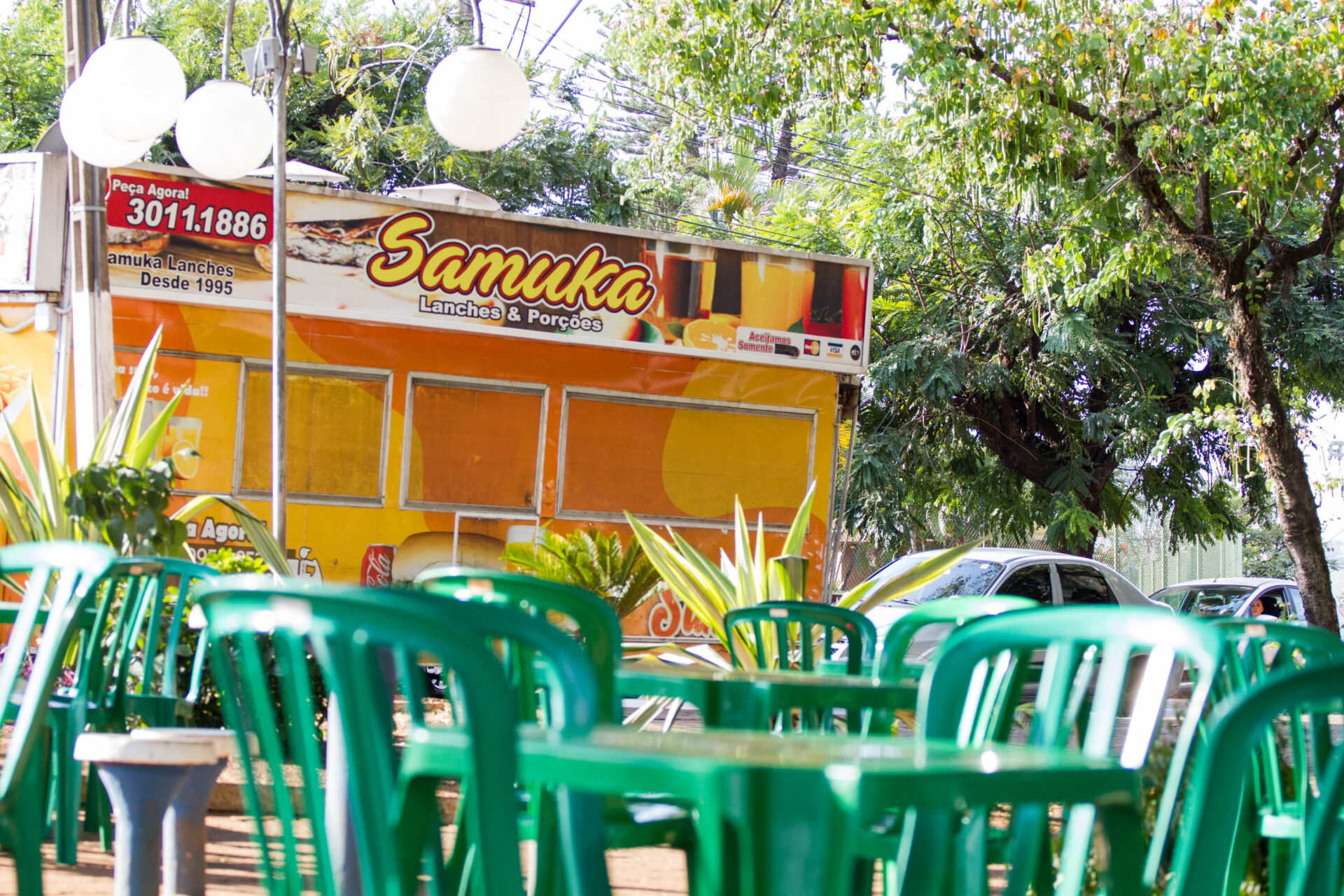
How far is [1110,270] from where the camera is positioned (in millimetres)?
11336

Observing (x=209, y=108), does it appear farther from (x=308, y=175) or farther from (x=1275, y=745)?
(x=1275, y=745)

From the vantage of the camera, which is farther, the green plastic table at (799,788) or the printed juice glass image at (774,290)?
the printed juice glass image at (774,290)

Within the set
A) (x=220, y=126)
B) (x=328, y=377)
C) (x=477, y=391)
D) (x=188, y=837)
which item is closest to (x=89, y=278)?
(x=220, y=126)

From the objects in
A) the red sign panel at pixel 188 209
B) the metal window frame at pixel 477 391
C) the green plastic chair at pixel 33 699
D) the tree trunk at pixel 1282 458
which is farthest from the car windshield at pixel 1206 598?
the green plastic chair at pixel 33 699

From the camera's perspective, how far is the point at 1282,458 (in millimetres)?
11219

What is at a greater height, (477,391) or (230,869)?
(477,391)

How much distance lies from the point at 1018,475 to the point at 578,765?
19.3m

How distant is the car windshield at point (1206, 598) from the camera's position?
14422 mm

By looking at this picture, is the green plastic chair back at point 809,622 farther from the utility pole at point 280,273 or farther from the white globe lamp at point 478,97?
the utility pole at point 280,273

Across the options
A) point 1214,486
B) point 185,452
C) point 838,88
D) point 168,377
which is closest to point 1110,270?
point 838,88

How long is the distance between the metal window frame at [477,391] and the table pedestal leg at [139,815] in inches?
251

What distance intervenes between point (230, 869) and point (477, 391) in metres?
5.66

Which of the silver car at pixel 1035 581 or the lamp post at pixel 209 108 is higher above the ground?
the lamp post at pixel 209 108

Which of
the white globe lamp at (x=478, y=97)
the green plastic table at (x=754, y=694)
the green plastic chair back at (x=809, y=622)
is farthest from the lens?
the white globe lamp at (x=478, y=97)
